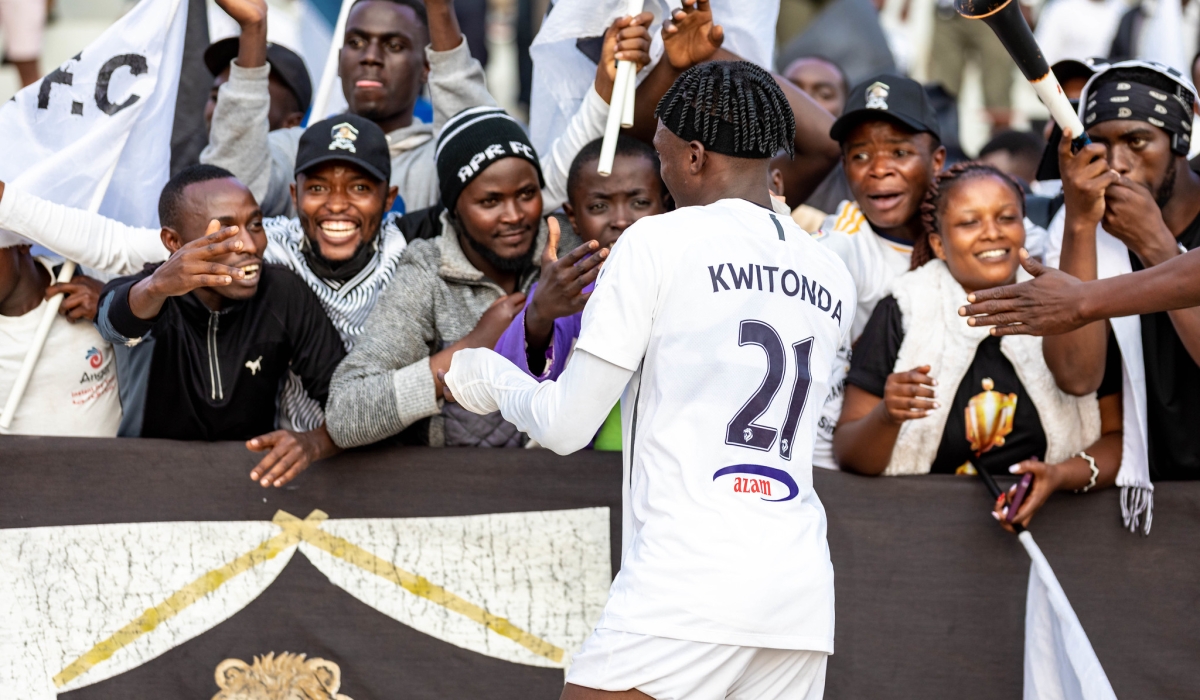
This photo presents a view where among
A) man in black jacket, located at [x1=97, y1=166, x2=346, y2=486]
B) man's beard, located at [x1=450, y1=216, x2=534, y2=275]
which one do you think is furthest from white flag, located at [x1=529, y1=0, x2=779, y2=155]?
man in black jacket, located at [x1=97, y1=166, x2=346, y2=486]

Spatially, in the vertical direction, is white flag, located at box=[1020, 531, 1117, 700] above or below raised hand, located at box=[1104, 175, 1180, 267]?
Result: below

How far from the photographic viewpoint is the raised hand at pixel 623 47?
4.05 meters

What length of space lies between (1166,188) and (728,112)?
6.21 feet

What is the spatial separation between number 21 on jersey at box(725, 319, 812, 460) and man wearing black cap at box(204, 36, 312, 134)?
11.2 ft

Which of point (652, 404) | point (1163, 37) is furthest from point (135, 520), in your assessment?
point (1163, 37)

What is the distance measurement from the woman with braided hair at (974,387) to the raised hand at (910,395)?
0.78ft

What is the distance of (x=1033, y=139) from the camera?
21.7ft

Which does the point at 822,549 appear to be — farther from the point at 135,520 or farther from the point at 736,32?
the point at 736,32

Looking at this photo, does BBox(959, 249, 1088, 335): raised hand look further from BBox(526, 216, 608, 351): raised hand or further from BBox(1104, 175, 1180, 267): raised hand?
BBox(526, 216, 608, 351): raised hand

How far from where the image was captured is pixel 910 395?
354 cm

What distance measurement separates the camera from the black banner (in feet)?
12.2

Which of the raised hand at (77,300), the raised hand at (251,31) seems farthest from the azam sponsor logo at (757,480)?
the raised hand at (251,31)

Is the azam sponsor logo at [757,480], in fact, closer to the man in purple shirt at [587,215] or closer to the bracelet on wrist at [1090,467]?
the man in purple shirt at [587,215]

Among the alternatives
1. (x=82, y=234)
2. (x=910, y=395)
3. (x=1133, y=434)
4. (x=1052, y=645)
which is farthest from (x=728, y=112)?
(x=82, y=234)
